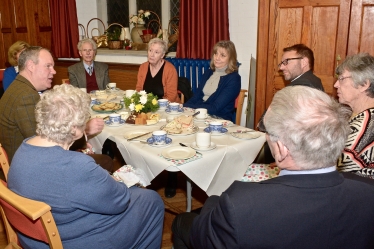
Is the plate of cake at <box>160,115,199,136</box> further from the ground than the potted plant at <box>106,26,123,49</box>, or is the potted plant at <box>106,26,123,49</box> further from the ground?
the potted plant at <box>106,26,123,49</box>

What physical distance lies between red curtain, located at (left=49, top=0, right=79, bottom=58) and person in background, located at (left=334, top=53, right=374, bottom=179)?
4604mm

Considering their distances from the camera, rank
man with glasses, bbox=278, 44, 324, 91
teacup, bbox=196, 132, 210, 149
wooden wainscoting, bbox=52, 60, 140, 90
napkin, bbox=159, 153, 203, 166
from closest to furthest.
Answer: napkin, bbox=159, 153, 203, 166, teacup, bbox=196, 132, 210, 149, man with glasses, bbox=278, 44, 324, 91, wooden wainscoting, bbox=52, 60, 140, 90

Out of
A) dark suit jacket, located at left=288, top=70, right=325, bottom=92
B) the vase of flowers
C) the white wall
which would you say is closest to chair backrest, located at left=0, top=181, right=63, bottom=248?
dark suit jacket, located at left=288, top=70, right=325, bottom=92

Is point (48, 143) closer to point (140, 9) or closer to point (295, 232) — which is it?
point (295, 232)

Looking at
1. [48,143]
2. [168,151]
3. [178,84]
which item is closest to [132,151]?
[168,151]

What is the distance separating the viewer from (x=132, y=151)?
2.04m

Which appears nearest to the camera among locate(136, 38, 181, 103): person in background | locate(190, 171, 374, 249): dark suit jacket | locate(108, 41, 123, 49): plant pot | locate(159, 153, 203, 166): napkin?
locate(190, 171, 374, 249): dark suit jacket

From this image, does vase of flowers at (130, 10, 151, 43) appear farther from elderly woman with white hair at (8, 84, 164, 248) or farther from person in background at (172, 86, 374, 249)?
person in background at (172, 86, 374, 249)

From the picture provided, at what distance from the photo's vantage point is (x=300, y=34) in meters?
3.68

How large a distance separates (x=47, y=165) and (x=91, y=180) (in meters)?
0.18

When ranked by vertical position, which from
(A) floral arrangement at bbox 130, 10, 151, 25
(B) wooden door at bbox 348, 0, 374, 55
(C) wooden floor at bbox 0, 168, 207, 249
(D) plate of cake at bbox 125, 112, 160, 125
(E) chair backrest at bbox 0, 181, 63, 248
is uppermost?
(A) floral arrangement at bbox 130, 10, 151, 25

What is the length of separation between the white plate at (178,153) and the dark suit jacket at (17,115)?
2.78 ft

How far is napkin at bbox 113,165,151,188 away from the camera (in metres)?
1.87

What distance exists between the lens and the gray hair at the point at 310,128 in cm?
107
